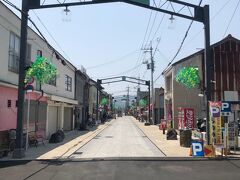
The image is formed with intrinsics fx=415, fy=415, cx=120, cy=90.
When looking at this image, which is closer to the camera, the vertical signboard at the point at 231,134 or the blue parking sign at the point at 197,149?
the blue parking sign at the point at 197,149

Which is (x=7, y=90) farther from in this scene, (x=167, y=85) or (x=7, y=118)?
(x=167, y=85)

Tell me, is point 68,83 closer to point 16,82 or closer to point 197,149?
point 16,82

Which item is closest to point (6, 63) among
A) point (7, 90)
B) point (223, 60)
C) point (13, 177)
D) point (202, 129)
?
point (7, 90)

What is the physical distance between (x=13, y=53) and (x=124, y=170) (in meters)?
10.8

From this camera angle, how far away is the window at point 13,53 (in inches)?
845

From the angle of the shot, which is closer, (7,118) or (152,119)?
(7,118)

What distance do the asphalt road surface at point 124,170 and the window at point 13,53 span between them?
6522mm

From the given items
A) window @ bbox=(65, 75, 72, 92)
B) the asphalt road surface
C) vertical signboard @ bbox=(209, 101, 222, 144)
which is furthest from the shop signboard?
window @ bbox=(65, 75, 72, 92)

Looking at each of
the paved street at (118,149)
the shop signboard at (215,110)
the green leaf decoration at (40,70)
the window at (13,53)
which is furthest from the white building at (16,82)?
the shop signboard at (215,110)

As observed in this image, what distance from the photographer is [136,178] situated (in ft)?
41.6

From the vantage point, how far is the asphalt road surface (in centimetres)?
1300

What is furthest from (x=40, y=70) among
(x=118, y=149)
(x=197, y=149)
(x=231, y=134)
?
(x=231, y=134)

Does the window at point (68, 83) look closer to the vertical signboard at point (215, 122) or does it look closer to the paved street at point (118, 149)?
the paved street at point (118, 149)

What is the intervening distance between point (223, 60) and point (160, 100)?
81.9 ft
